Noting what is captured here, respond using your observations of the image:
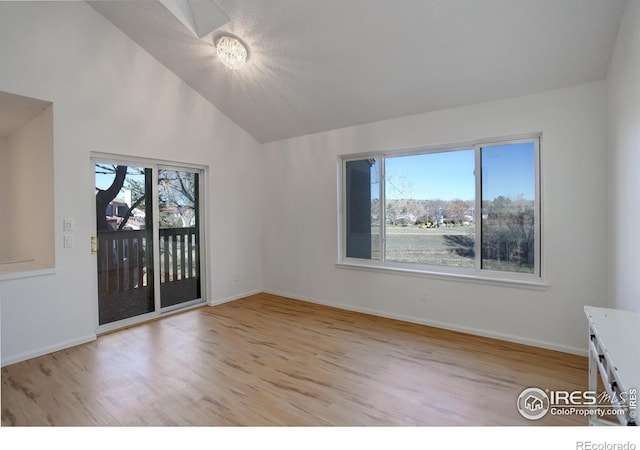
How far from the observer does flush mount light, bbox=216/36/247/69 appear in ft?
10.6

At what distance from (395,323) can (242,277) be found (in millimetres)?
2456

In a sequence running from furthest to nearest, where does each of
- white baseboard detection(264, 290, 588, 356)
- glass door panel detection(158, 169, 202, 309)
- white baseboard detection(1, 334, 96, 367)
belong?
glass door panel detection(158, 169, 202, 309) → white baseboard detection(264, 290, 588, 356) → white baseboard detection(1, 334, 96, 367)

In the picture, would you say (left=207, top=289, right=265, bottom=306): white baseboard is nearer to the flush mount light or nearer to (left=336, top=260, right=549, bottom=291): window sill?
(left=336, top=260, right=549, bottom=291): window sill

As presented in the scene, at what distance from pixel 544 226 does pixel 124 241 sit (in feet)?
14.8

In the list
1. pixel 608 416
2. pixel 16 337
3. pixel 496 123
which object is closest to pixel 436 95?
pixel 496 123

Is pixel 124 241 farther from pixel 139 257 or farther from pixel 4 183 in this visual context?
pixel 4 183

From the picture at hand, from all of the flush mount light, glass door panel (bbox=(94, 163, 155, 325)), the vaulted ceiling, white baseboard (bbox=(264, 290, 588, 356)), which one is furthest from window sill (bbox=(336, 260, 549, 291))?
the flush mount light

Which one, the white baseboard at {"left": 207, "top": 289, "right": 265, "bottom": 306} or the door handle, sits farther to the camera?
the white baseboard at {"left": 207, "top": 289, "right": 265, "bottom": 306}

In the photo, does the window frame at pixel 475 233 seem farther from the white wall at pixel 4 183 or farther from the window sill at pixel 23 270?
the white wall at pixel 4 183

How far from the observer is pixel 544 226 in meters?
3.05

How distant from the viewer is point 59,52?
10.1ft

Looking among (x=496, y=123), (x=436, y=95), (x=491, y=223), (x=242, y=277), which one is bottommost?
(x=242, y=277)

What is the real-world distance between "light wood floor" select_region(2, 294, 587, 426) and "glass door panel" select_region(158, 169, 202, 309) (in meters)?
0.71
